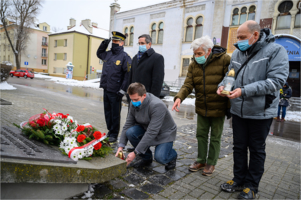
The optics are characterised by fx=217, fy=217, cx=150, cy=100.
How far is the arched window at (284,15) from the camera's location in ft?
54.6

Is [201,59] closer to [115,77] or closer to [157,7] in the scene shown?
[115,77]

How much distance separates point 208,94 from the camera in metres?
3.32

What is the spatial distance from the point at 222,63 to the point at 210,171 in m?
1.67

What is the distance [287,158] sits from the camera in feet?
15.2

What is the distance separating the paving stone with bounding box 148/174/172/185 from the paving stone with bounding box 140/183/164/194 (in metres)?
0.12

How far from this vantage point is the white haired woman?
10.6ft

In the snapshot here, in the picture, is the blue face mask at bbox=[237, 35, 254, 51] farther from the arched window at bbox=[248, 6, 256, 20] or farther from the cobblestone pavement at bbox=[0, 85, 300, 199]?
the arched window at bbox=[248, 6, 256, 20]

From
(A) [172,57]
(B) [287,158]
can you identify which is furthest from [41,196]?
(A) [172,57]

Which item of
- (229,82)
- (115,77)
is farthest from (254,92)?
(115,77)

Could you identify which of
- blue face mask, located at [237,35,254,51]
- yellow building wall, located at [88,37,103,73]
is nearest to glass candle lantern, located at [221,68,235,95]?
blue face mask, located at [237,35,254,51]

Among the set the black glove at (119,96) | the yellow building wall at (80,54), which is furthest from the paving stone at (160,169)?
the yellow building wall at (80,54)

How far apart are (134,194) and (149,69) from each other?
2.26m

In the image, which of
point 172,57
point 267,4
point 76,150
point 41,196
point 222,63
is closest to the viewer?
point 41,196

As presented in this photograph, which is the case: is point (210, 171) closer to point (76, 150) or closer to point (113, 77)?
point (76, 150)
